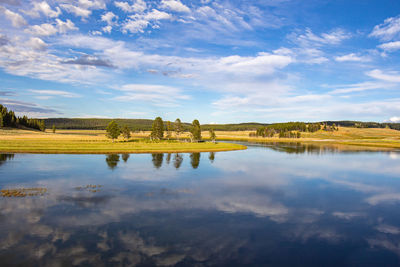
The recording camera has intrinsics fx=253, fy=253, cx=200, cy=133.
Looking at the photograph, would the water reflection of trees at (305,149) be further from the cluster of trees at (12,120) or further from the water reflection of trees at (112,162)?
the cluster of trees at (12,120)

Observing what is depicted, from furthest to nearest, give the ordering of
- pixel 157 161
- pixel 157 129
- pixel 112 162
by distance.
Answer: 1. pixel 157 129
2. pixel 157 161
3. pixel 112 162

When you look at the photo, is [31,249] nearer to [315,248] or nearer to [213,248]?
[213,248]

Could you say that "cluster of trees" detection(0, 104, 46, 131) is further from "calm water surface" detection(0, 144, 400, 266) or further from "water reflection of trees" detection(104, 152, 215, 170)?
"calm water surface" detection(0, 144, 400, 266)

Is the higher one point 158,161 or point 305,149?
point 158,161

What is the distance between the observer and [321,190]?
32.6 metres

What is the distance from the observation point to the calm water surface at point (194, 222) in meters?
15.0

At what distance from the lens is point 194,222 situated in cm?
2025

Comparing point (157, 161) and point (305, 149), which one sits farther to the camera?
point (305, 149)

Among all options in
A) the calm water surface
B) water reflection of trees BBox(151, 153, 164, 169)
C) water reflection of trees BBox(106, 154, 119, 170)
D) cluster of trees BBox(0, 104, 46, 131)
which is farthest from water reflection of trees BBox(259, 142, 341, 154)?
cluster of trees BBox(0, 104, 46, 131)

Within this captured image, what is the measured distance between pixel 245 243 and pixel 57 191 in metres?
22.2

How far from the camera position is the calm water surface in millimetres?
15039

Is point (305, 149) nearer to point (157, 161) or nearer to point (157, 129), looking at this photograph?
point (157, 129)

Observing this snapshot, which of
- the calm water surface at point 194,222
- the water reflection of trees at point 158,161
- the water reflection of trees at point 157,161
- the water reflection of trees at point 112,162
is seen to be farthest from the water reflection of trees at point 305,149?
the water reflection of trees at point 112,162

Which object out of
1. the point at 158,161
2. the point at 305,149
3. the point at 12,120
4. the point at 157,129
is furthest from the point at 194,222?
the point at 12,120
